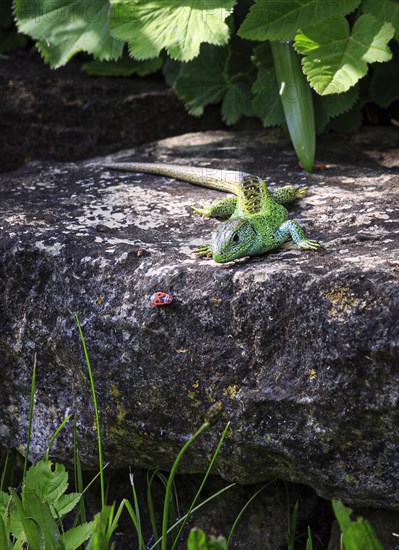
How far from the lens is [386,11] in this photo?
161 inches

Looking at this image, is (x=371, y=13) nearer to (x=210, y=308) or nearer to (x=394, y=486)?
(x=210, y=308)

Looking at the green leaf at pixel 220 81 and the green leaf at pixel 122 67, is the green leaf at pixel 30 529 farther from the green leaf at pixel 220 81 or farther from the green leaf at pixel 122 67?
the green leaf at pixel 122 67

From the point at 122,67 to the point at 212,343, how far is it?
326cm

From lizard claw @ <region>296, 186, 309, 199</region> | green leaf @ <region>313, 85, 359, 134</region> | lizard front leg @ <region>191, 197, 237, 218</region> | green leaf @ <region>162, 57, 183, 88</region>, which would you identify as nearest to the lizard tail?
lizard front leg @ <region>191, 197, 237, 218</region>

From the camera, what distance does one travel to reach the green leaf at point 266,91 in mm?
4668

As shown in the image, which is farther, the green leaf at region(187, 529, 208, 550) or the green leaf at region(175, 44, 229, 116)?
the green leaf at region(175, 44, 229, 116)

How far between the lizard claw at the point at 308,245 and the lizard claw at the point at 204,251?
37 centimetres

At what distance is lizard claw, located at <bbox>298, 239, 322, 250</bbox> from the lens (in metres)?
3.24

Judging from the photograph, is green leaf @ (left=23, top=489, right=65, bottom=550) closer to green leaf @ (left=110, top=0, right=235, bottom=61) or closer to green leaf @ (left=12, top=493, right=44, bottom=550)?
green leaf @ (left=12, top=493, right=44, bottom=550)

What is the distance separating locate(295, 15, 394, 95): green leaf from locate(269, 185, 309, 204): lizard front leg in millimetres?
482

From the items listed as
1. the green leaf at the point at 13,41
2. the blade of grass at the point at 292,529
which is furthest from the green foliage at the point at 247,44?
the blade of grass at the point at 292,529

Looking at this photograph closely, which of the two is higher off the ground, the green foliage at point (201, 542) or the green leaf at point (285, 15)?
the green leaf at point (285, 15)

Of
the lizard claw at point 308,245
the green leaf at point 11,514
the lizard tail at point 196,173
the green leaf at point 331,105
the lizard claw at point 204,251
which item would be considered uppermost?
the green leaf at point 331,105

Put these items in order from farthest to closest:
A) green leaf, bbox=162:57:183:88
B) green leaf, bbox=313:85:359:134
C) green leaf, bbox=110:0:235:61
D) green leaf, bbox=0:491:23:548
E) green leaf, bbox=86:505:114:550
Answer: green leaf, bbox=162:57:183:88 → green leaf, bbox=313:85:359:134 → green leaf, bbox=110:0:235:61 → green leaf, bbox=0:491:23:548 → green leaf, bbox=86:505:114:550
